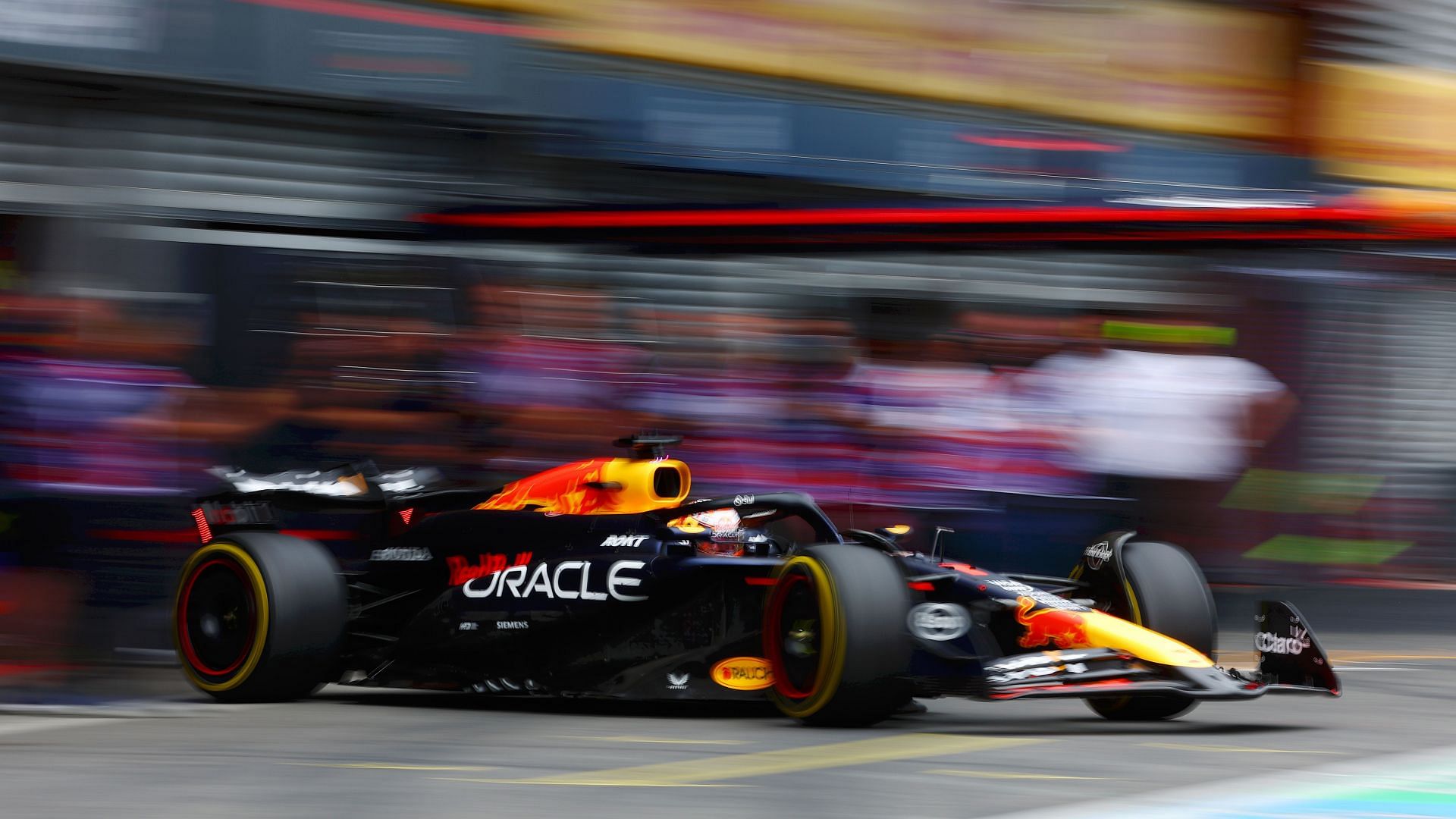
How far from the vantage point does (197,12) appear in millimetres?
9977

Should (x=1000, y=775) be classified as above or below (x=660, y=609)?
below

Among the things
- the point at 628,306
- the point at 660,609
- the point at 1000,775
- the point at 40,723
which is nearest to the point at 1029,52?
the point at 628,306

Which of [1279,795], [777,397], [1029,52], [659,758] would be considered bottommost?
[659,758]

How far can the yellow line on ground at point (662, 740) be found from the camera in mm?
5611

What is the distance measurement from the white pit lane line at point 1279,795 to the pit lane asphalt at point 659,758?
0.02 m

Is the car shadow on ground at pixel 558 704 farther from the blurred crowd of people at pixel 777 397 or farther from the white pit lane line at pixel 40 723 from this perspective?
the blurred crowd of people at pixel 777 397

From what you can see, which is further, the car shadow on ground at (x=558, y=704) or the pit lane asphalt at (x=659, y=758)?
the car shadow on ground at (x=558, y=704)

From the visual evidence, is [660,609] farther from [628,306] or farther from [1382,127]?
[1382,127]

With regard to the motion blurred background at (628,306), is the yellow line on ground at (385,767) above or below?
below

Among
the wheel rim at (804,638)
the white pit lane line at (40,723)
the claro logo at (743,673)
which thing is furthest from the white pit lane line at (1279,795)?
the white pit lane line at (40,723)

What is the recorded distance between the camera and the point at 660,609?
633cm

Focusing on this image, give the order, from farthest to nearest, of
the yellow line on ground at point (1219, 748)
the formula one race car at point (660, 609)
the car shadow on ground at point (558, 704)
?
the car shadow on ground at point (558, 704)
the formula one race car at point (660, 609)
the yellow line on ground at point (1219, 748)

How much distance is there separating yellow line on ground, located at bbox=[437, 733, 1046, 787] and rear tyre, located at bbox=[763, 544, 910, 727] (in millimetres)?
149

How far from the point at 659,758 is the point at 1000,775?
38.5 inches
